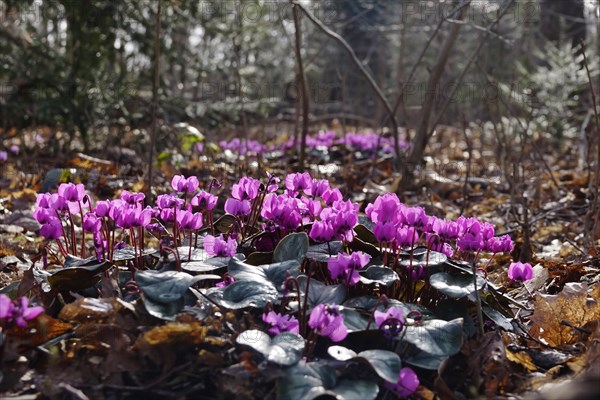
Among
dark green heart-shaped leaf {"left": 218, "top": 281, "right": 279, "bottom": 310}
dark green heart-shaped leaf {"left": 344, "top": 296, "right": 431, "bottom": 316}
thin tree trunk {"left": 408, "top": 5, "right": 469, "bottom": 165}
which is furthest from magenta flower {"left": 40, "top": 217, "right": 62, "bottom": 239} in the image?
thin tree trunk {"left": 408, "top": 5, "right": 469, "bottom": 165}

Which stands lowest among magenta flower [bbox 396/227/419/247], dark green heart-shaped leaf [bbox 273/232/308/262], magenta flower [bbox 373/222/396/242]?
dark green heart-shaped leaf [bbox 273/232/308/262]

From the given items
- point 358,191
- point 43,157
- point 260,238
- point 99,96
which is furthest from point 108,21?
point 260,238

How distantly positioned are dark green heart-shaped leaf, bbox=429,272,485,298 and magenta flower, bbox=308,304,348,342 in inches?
15.5

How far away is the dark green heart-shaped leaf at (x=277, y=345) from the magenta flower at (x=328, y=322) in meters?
0.06

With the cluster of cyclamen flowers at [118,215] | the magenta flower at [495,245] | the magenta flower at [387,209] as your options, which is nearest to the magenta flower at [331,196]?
the magenta flower at [387,209]

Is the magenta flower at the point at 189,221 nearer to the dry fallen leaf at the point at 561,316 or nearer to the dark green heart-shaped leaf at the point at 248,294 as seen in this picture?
the dark green heart-shaped leaf at the point at 248,294

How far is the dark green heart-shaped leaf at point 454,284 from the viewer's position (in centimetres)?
194

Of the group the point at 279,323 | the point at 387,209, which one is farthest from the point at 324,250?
the point at 279,323

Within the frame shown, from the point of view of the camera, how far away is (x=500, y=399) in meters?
1.69

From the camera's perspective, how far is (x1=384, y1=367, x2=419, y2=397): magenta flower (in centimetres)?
165

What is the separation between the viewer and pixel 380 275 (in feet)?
6.71

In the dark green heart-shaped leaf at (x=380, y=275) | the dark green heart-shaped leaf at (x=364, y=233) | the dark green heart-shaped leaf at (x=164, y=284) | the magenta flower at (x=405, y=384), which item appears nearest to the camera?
the magenta flower at (x=405, y=384)

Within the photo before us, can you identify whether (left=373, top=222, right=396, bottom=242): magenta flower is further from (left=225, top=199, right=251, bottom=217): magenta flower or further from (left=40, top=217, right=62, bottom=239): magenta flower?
(left=40, top=217, right=62, bottom=239): magenta flower

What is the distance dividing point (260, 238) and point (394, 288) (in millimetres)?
497
